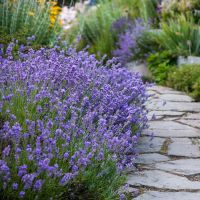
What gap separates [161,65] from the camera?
28.3 ft

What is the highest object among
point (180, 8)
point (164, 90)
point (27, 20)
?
point (180, 8)

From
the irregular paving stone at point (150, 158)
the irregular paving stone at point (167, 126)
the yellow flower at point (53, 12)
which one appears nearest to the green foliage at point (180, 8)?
the yellow flower at point (53, 12)

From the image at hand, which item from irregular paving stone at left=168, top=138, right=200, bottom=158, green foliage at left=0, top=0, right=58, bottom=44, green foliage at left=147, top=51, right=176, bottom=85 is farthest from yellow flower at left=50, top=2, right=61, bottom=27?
irregular paving stone at left=168, top=138, right=200, bottom=158

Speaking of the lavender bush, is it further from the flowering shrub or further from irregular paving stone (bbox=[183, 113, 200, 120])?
the flowering shrub

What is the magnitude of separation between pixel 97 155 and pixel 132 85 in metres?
1.65

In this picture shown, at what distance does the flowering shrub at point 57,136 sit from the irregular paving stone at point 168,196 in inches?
11.0

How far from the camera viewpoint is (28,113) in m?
2.96

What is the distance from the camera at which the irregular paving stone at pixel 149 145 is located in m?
4.50

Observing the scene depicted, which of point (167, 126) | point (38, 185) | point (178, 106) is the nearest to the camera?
point (38, 185)

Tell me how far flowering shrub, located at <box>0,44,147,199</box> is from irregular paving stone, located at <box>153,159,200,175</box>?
1.10 feet

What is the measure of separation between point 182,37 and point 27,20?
3.11 meters

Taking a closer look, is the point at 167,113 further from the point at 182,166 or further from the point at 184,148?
the point at 182,166

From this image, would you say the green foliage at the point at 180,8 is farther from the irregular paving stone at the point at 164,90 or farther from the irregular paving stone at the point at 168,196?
the irregular paving stone at the point at 168,196

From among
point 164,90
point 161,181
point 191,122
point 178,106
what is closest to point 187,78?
point 164,90
